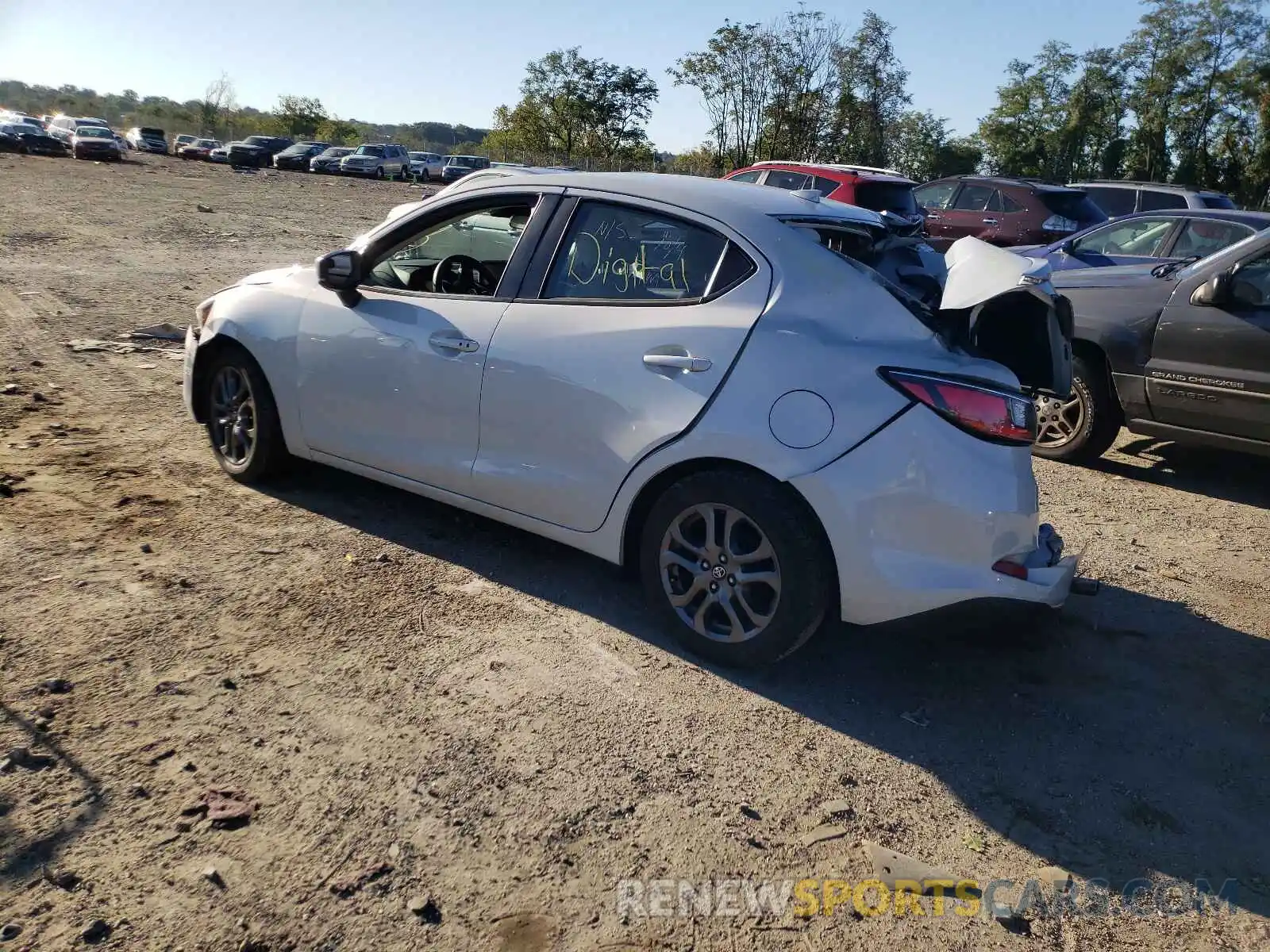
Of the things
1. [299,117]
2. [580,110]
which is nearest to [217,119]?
[299,117]

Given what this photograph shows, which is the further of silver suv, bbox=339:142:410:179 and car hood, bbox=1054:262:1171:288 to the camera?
silver suv, bbox=339:142:410:179

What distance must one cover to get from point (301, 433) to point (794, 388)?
2579 millimetres

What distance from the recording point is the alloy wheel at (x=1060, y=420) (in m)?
6.64

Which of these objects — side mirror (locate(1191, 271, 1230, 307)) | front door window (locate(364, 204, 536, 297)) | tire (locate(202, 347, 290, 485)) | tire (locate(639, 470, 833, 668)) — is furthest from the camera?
side mirror (locate(1191, 271, 1230, 307))

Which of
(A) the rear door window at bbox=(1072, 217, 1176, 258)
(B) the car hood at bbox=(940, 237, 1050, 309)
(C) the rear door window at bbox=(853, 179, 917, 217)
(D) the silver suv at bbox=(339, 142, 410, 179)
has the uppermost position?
(D) the silver suv at bbox=(339, 142, 410, 179)

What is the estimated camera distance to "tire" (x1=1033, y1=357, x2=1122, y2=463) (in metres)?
6.55

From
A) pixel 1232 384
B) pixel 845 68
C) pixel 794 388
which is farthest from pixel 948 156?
pixel 794 388

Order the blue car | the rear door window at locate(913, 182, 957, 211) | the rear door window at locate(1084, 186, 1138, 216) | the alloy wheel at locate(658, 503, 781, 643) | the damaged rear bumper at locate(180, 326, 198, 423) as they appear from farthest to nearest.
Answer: the rear door window at locate(1084, 186, 1138, 216) → the rear door window at locate(913, 182, 957, 211) → the blue car → the damaged rear bumper at locate(180, 326, 198, 423) → the alloy wheel at locate(658, 503, 781, 643)

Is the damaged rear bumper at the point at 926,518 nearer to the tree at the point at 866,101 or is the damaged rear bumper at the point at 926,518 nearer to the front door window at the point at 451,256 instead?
the front door window at the point at 451,256

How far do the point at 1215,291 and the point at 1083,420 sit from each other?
1131 millimetres

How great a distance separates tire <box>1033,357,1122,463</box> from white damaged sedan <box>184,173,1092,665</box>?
2.99 meters

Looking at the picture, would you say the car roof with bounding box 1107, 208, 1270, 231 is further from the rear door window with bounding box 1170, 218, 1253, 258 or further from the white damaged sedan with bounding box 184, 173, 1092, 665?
the white damaged sedan with bounding box 184, 173, 1092, 665

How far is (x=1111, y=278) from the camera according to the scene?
6730 mm

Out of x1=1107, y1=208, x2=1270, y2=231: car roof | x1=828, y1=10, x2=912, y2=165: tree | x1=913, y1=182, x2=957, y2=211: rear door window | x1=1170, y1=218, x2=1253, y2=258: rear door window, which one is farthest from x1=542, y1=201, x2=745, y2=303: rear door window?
x1=828, y1=10, x2=912, y2=165: tree
